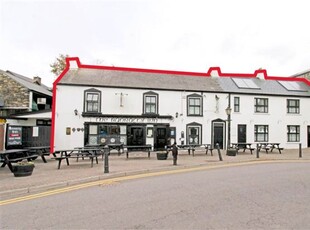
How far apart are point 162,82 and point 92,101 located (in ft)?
20.8

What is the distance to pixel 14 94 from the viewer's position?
23422 millimetres

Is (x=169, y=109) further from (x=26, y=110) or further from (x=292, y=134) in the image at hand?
(x=26, y=110)

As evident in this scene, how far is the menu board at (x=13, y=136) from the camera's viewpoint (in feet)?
45.1

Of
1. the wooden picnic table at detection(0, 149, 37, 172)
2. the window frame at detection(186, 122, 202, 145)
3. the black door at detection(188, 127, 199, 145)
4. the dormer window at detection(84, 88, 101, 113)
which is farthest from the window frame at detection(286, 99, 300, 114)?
the wooden picnic table at detection(0, 149, 37, 172)

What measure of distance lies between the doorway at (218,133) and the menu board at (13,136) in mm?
14803

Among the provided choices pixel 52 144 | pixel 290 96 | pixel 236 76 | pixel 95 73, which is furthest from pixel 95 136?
pixel 290 96

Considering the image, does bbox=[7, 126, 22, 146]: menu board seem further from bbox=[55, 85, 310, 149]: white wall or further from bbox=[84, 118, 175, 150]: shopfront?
bbox=[84, 118, 175, 150]: shopfront

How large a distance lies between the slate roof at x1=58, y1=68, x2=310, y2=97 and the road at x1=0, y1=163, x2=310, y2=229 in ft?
43.7

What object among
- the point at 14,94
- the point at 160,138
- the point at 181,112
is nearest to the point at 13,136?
the point at 160,138

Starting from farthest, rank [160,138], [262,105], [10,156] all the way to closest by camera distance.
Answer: [262,105]
[160,138]
[10,156]

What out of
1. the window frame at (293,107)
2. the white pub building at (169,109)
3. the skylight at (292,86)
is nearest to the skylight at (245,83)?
the white pub building at (169,109)

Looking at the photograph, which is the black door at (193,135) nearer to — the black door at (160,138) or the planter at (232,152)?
the black door at (160,138)

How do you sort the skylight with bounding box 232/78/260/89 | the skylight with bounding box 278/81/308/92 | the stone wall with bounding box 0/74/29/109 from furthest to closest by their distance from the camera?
the skylight with bounding box 278/81/308/92 < the stone wall with bounding box 0/74/29/109 < the skylight with bounding box 232/78/260/89

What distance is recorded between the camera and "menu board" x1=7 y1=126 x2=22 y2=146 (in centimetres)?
1373
